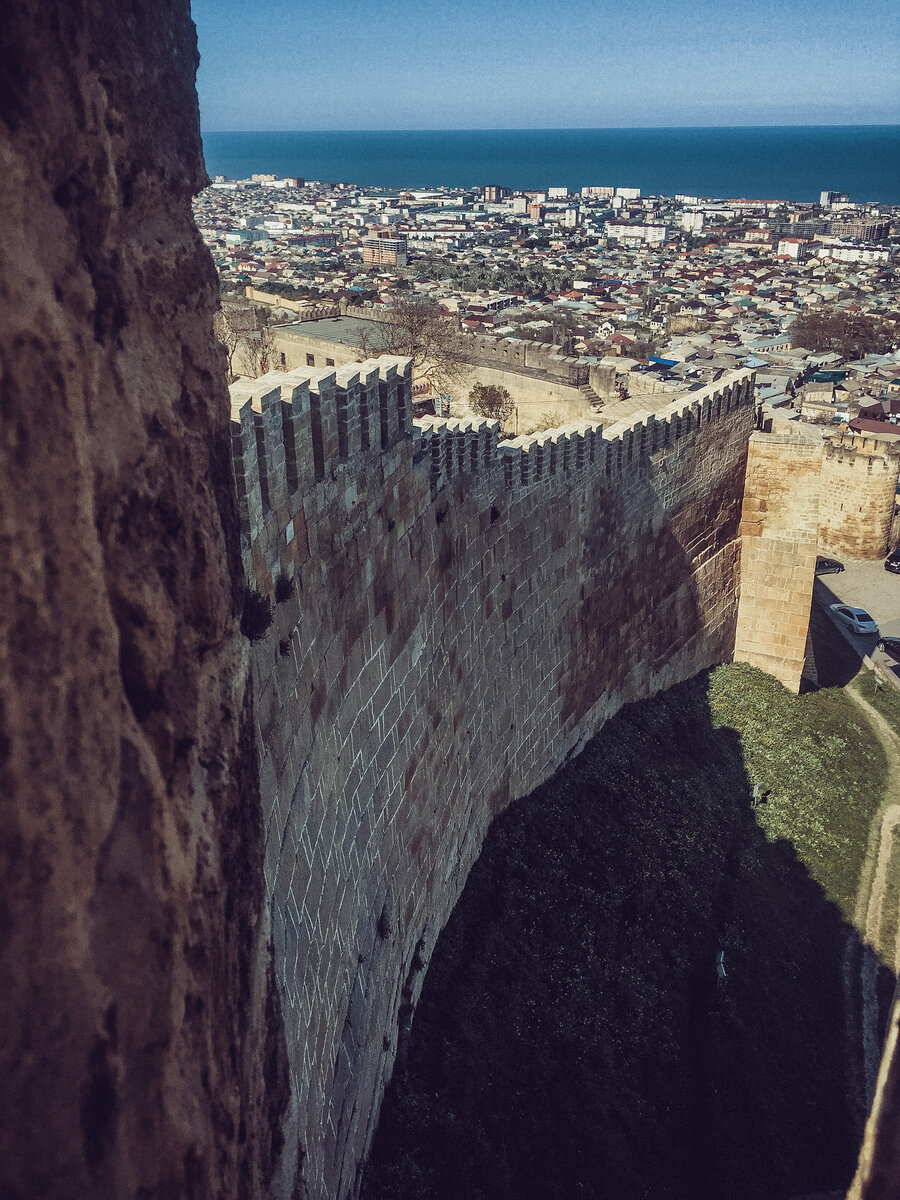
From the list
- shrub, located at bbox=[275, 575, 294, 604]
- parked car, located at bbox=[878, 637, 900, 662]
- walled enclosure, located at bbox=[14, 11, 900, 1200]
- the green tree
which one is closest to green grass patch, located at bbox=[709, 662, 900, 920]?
parked car, located at bbox=[878, 637, 900, 662]

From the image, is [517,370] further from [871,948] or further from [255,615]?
[255,615]

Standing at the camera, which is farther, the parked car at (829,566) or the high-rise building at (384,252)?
the high-rise building at (384,252)

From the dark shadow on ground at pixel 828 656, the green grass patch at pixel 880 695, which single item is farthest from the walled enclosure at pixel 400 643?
the green grass patch at pixel 880 695

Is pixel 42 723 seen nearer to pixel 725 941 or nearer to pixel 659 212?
pixel 725 941

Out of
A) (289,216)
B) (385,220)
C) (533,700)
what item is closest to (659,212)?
(385,220)

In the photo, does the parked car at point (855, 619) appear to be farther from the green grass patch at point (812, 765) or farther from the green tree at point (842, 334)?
the green tree at point (842, 334)

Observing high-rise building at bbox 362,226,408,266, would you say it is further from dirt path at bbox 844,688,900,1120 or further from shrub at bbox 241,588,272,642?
shrub at bbox 241,588,272,642

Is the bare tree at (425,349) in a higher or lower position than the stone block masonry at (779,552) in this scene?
higher
